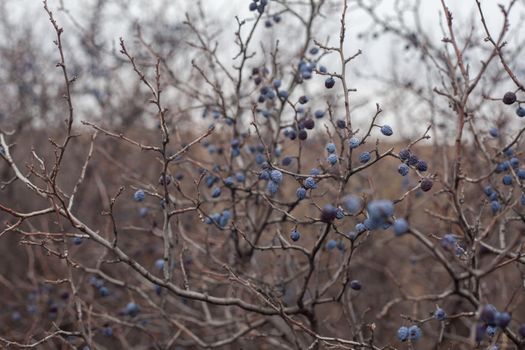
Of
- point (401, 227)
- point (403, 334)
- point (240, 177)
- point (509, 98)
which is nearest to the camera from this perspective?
point (401, 227)

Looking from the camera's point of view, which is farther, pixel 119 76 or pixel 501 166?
pixel 119 76

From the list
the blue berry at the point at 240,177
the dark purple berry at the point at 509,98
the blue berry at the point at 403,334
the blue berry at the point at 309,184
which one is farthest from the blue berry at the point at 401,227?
the blue berry at the point at 240,177

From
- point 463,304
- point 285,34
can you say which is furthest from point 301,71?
point 285,34

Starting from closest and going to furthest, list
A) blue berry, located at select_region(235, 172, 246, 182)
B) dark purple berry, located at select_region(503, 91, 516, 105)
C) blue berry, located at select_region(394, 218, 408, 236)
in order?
blue berry, located at select_region(394, 218, 408, 236) < dark purple berry, located at select_region(503, 91, 516, 105) < blue berry, located at select_region(235, 172, 246, 182)

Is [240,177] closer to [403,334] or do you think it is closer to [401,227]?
[403,334]

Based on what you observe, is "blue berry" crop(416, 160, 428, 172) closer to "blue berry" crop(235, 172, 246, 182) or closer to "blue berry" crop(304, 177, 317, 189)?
"blue berry" crop(304, 177, 317, 189)

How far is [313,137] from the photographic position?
17.1ft

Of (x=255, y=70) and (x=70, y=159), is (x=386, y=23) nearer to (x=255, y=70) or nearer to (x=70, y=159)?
(x=255, y=70)

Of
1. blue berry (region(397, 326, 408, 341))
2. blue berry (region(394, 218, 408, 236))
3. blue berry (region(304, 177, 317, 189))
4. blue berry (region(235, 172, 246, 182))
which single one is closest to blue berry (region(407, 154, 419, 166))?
blue berry (region(304, 177, 317, 189))

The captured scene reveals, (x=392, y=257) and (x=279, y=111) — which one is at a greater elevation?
(x=392, y=257)

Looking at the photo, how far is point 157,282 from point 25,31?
22.1ft

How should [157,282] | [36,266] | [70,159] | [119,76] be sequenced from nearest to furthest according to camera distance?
1. [157,282]
2. [36,266]
3. [119,76]
4. [70,159]

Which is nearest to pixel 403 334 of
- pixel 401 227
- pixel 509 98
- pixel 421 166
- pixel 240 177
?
pixel 421 166

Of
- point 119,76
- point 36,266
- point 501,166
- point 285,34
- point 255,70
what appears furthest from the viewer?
point 119,76
